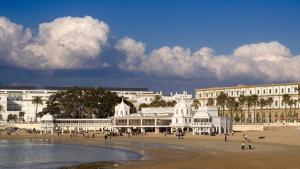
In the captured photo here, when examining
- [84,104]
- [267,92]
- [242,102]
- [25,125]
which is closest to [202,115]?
[242,102]

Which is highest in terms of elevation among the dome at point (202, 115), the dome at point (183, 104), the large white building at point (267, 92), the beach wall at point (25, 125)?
the large white building at point (267, 92)

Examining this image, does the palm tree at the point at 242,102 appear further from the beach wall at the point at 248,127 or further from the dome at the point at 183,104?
the dome at the point at 183,104

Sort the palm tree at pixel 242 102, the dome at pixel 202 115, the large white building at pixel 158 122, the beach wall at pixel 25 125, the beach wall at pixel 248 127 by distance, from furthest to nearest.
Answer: the beach wall at pixel 25 125
the palm tree at pixel 242 102
the beach wall at pixel 248 127
the large white building at pixel 158 122
the dome at pixel 202 115

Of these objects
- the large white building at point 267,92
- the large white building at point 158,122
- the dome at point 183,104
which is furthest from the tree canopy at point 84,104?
the large white building at point 267,92

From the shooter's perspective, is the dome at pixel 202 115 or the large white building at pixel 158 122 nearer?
the dome at pixel 202 115

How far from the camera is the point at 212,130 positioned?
107625 mm

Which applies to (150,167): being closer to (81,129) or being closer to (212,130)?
(212,130)

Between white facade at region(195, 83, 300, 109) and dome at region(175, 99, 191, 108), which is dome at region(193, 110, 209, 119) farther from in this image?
white facade at region(195, 83, 300, 109)

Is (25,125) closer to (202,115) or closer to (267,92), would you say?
(202,115)

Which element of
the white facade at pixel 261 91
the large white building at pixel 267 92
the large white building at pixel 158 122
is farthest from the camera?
the white facade at pixel 261 91

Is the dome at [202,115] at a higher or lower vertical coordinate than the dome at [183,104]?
lower

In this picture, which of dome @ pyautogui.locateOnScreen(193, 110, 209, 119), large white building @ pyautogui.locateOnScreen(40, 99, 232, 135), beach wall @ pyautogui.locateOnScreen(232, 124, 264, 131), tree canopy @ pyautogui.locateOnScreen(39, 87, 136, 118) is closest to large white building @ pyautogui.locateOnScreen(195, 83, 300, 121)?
beach wall @ pyautogui.locateOnScreen(232, 124, 264, 131)

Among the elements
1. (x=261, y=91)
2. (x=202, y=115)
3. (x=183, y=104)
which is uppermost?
(x=261, y=91)

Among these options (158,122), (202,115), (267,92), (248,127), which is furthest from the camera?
(267,92)
